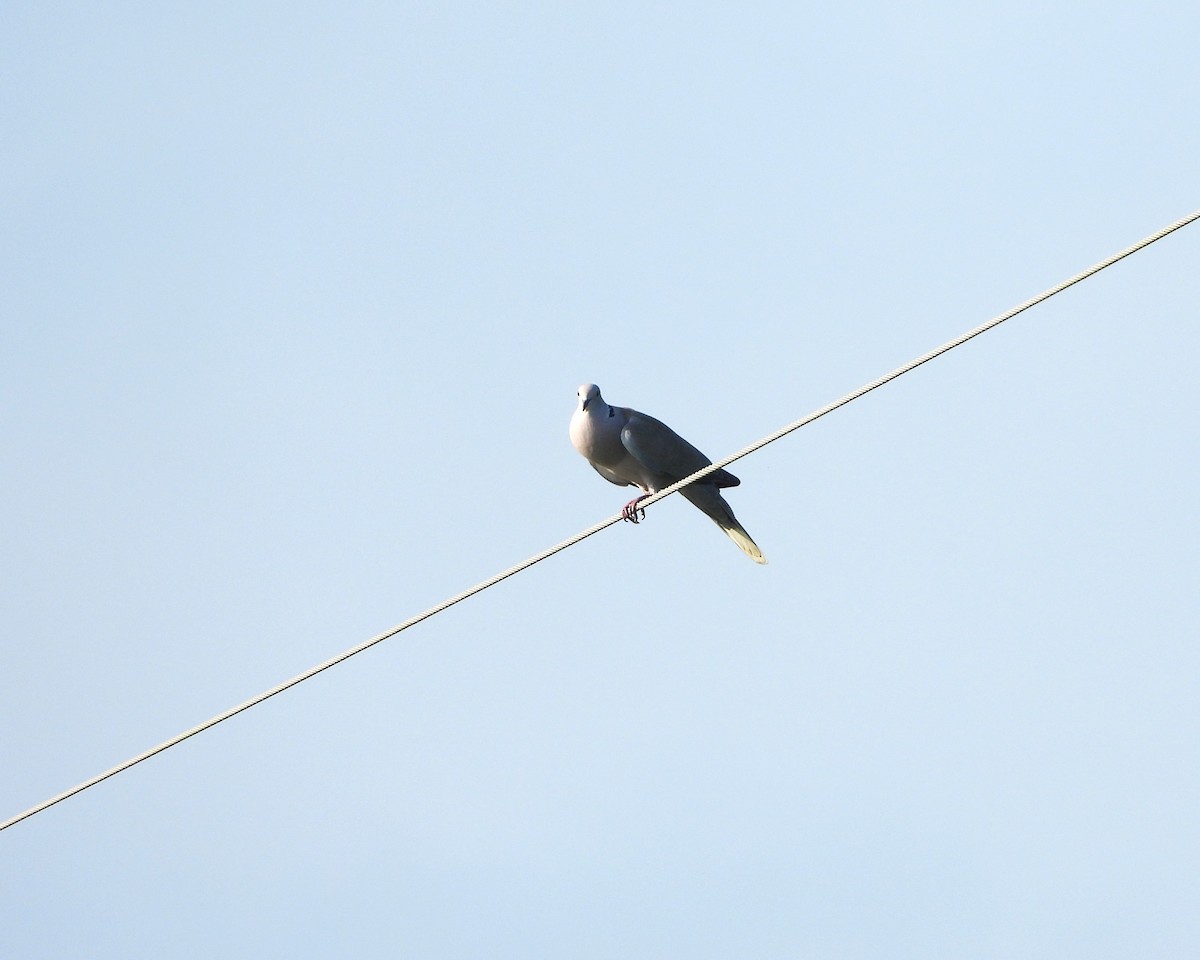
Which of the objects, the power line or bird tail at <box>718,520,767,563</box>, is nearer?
the power line

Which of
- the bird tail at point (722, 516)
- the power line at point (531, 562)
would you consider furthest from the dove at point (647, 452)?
the power line at point (531, 562)

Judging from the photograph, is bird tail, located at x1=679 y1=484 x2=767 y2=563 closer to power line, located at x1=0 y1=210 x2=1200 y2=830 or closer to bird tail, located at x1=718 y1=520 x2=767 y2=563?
bird tail, located at x1=718 y1=520 x2=767 y2=563

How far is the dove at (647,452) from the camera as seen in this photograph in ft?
32.8

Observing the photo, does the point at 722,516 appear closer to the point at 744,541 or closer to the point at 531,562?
the point at 744,541

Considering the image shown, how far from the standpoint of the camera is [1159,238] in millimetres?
5262

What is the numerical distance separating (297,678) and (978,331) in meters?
2.19

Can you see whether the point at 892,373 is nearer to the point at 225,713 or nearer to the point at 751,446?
the point at 751,446

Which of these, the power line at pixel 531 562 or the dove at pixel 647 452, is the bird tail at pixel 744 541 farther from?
the power line at pixel 531 562

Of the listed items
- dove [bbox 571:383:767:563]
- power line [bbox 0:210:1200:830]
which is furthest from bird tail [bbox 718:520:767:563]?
A: power line [bbox 0:210:1200:830]

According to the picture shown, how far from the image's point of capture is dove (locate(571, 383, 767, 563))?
394 inches

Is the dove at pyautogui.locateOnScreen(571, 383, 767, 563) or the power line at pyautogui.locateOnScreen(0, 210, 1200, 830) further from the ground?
the dove at pyautogui.locateOnScreen(571, 383, 767, 563)

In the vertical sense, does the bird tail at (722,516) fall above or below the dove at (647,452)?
below

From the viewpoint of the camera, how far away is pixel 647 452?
32.8 ft

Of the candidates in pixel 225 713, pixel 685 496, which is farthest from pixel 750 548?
pixel 225 713
